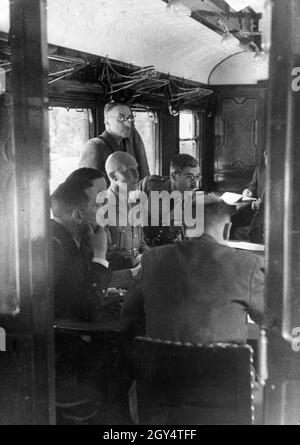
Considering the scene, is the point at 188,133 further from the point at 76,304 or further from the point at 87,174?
the point at 76,304

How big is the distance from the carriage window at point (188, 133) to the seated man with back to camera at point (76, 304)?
6011mm

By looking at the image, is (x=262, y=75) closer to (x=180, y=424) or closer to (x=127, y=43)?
(x=127, y=43)

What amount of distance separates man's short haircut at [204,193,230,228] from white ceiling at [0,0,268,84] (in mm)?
2083

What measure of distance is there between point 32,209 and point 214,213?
0.88 m

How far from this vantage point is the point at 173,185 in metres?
4.66

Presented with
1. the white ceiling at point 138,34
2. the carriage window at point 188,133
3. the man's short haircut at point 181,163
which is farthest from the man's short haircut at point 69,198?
the carriage window at point 188,133

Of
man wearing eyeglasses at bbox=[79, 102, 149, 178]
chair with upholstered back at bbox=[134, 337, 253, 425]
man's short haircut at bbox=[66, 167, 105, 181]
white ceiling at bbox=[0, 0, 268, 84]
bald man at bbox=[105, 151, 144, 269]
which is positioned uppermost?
white ceiling at bbox=[0, 0, 268, 84]

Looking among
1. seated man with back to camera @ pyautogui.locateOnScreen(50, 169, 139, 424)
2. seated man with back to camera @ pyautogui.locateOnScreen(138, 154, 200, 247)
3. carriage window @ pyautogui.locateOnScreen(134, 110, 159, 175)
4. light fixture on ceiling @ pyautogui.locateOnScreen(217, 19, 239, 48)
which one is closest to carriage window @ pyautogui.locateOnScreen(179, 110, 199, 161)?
carriage window @ pyautogui.locateOnScreen(134, 110, 159, 175)

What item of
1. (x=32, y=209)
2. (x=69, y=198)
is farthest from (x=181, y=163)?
(x=32, y=209)

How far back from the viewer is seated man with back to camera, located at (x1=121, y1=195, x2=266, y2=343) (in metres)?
2.25

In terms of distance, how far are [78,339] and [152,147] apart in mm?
5270

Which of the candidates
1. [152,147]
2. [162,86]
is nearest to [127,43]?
[162,86]

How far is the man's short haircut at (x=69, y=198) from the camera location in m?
2.94

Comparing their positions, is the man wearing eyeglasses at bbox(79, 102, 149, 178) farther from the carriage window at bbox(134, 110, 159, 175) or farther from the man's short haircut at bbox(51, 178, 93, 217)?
the man's short haircut at bbox(51, 178, 93, 217)
